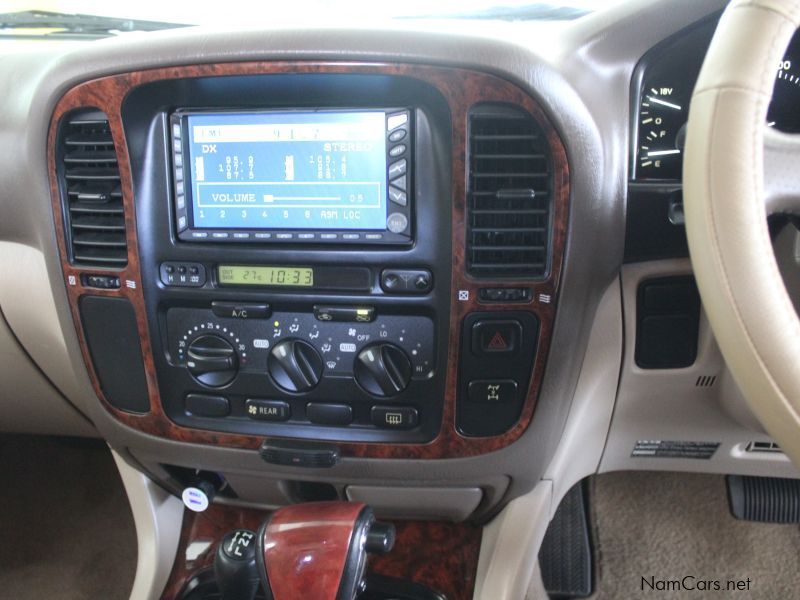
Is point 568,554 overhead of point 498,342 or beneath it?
beneath

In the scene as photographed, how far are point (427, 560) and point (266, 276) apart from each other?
562 millimetres

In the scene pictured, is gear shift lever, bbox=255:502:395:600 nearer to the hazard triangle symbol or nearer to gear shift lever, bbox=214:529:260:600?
gear shift lever, bbox=214:529:260:600

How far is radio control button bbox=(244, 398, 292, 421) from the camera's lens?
974 mm

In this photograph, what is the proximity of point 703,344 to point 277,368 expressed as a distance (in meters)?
0.61

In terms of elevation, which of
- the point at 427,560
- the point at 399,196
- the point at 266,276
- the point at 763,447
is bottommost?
the point at 427,560

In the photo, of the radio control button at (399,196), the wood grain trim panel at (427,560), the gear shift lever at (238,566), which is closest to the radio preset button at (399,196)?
the radio control button at (399,196)

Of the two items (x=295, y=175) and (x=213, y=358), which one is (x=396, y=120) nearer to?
(x=295, y=175)

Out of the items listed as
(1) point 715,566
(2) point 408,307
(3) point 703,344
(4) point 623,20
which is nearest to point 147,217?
(2) point 408,307

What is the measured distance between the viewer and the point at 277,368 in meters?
0.95

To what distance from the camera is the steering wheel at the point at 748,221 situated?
0.60 m

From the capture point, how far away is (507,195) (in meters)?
0.81

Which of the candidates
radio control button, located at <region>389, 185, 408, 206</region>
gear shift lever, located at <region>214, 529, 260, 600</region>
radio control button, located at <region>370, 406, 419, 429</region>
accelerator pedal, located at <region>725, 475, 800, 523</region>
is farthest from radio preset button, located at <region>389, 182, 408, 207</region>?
→ accelerator pedal, located at <region>725, 475, 800, 523</region>

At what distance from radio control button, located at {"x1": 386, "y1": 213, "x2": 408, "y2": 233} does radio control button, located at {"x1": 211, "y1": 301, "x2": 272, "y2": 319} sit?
20 centimetres

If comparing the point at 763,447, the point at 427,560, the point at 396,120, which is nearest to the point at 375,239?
the point at 396,120
